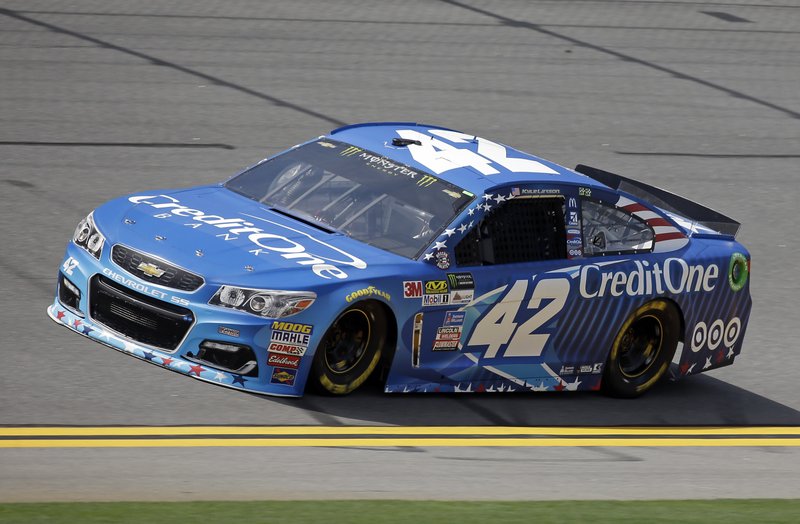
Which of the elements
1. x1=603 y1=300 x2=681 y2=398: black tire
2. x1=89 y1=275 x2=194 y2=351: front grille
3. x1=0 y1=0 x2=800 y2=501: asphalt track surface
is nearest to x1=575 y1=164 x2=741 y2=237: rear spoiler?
x1=603 y1=300 x2=681 y2=398: black tire

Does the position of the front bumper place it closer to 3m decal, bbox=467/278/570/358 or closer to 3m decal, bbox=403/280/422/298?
3m decal, bbox=403/280/422/298

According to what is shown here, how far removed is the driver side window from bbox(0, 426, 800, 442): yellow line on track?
1.14 metres

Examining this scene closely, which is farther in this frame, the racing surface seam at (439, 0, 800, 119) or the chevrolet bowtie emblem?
the racing surface seam at (439, 0, 800, 119)

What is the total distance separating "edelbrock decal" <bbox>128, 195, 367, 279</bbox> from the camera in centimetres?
752

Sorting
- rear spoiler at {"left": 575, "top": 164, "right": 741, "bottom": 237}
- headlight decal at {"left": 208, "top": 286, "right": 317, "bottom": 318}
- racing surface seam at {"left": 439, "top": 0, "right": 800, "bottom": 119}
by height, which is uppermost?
racing surface seam at {"left": 439, "top": 0, "right": 800, "bottom": 119}

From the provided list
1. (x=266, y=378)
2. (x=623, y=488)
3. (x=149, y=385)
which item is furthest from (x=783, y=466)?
(x=149, y=385)

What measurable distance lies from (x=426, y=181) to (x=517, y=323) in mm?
1021

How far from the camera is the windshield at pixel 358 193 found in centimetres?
810

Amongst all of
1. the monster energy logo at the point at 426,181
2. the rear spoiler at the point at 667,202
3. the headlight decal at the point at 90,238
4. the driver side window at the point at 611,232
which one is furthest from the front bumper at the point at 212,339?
the rear spoiler at the point at 667,202

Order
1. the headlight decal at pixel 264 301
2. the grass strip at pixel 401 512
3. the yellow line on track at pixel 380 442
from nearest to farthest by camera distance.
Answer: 1. the grass strip at pixel 401 512
2. the yellow line on track at pixel 380 442
3. the headlight decal at pixel 264 301

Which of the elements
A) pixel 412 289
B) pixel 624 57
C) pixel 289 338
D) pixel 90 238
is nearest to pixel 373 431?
pixel 289 338

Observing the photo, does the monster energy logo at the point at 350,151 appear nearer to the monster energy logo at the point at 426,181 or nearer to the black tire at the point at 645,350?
the monster energy logo at the point at 426,181

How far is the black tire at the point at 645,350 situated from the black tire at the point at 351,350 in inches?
71.6

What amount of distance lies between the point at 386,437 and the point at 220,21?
11603 mm
